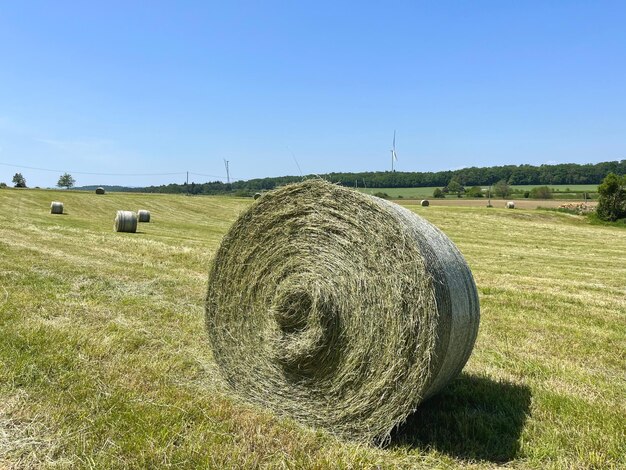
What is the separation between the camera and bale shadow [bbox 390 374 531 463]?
3.81m

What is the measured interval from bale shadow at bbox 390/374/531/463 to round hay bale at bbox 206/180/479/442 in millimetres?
287

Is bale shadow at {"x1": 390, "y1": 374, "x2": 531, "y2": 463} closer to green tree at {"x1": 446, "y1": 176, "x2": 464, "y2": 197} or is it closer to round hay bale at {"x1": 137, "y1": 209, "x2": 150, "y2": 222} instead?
round hay bale at {"x1": 137, "y1": 209, "x2": 150, "y2": 222}

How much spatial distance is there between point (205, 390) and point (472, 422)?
2.20 m

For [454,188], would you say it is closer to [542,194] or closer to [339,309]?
[542,194]

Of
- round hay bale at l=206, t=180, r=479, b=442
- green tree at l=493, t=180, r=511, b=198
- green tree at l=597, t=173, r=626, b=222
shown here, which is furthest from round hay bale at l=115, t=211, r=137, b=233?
green tree at l=493, t=180, r=511, b=198

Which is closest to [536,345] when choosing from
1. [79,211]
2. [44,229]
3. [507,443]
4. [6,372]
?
[507,443]

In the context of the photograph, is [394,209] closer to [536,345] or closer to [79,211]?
[536,345]

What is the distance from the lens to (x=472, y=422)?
417 centimetres

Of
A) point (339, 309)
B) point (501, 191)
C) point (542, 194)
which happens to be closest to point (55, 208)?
point (339, 309)

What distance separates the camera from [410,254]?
3.93 meters

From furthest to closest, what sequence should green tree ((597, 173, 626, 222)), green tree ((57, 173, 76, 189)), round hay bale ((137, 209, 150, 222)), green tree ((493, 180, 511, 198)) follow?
1. green tree ((57, 173, 76, 189))
2. green tree ((493, 180, 511, 198))
3. green tree ((597, 173, 626, 222))
4. round hay bale ((137, 209, 150, 222))

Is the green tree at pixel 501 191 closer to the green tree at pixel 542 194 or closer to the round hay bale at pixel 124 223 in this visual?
the green tree at pixel 542 194

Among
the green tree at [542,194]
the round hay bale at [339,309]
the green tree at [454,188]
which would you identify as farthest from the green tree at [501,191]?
the round hay bale at [339,309]

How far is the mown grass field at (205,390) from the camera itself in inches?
141
